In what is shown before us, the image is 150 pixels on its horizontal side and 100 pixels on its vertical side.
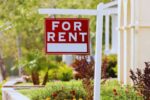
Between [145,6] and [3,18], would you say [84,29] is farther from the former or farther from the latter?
[3,18]

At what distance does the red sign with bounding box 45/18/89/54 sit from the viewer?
33.5 ft

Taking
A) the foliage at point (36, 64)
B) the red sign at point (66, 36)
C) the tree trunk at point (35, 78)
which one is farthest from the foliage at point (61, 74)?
the red sign at point (66, 36)

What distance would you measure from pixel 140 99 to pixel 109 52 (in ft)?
57.9

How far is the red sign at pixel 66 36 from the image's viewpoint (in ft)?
33.5

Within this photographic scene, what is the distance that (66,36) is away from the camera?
1023cm

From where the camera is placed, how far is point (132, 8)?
18.0 metres

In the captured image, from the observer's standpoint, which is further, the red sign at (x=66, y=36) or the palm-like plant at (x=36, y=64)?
the palm-like plant at (x=36, y=64)

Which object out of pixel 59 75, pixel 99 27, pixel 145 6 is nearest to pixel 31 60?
pixel 59 75

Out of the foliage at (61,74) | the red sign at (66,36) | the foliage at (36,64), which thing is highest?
the red sign at (66,36)

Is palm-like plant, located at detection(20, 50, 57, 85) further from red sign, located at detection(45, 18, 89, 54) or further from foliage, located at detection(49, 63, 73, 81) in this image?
red sign, located at detection(45, 18, 89, 54)

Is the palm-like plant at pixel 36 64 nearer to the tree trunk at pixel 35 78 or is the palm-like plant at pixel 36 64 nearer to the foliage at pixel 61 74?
the tree trunk at pixel 35 78

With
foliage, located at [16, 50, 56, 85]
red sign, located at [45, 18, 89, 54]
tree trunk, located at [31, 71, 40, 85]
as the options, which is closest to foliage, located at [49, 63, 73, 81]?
foliage, located at [16, 50, 56, 85]

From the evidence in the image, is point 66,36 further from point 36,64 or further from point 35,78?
point 36,64

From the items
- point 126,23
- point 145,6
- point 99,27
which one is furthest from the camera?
point 126,23
